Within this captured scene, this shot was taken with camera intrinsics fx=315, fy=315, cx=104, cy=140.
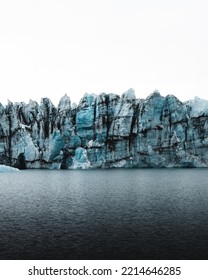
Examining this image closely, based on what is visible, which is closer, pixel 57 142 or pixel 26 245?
pixel 26 245

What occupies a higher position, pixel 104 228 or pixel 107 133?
pixel 107 133

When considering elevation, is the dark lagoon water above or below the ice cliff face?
below

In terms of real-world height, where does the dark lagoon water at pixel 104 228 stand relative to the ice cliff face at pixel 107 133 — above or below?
below

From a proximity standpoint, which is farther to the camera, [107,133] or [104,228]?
[107,133]

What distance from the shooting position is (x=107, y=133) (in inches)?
5842

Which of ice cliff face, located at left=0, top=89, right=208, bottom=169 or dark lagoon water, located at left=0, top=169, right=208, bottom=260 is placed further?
ice cliff face, located at left=0, top=89, right=208, bottom=169

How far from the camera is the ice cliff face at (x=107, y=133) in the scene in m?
142

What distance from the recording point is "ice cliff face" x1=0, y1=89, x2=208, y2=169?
14200 cm

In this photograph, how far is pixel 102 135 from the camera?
147000 millimetres

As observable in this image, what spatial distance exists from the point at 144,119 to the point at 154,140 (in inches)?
415

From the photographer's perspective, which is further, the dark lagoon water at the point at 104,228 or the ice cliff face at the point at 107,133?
the ice cliff face at the point at 107,133

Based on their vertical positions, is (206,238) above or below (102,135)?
below
